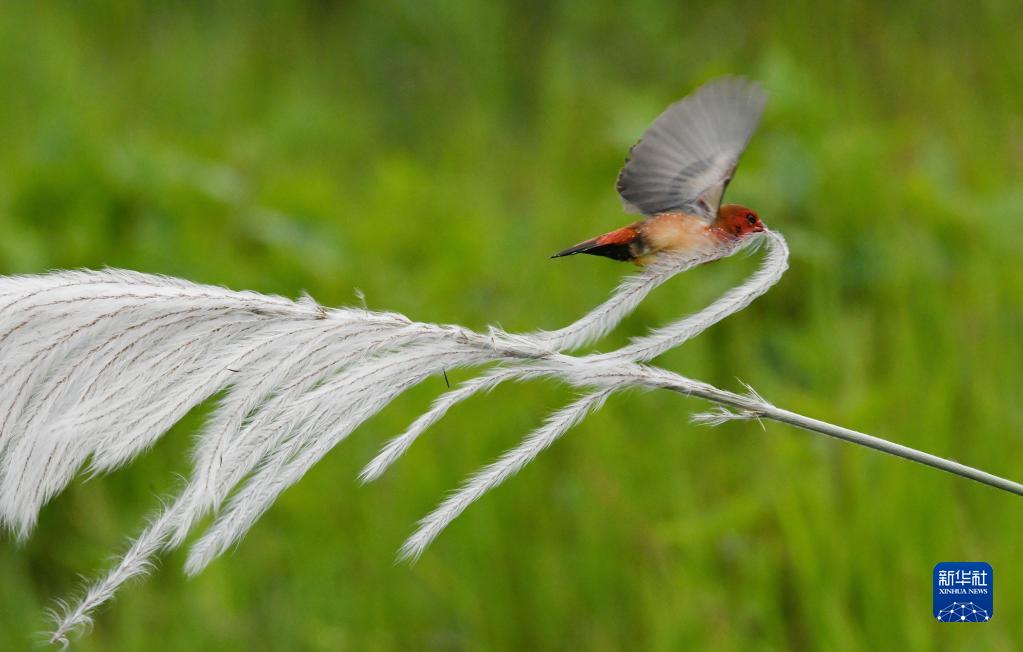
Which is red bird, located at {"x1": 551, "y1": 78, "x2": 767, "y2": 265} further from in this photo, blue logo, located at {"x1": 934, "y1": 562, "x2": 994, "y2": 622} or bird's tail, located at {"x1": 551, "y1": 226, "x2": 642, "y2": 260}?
blue logo, located at {"x1": 934, "y1": 562, "x2": 994, "y2": 622}

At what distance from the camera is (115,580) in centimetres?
67

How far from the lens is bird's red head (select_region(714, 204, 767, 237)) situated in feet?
2.79

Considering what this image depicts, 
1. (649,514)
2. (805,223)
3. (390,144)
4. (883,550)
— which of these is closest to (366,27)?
(390,144)

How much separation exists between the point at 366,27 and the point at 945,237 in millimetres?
3434

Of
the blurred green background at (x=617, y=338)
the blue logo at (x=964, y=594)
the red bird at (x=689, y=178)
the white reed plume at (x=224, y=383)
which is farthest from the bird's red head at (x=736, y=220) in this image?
the blurred green background at (x=617, y=338)

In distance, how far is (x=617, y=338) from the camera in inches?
104

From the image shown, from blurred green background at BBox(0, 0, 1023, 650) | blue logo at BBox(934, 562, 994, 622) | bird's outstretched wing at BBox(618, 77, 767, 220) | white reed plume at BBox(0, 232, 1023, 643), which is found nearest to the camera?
white reed plume at BBox(0, 232, 1023, 643)

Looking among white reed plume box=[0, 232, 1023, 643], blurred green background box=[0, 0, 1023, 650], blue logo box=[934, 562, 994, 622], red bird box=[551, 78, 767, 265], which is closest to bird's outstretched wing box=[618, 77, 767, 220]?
red bird box=[551, 78, 767, 265]

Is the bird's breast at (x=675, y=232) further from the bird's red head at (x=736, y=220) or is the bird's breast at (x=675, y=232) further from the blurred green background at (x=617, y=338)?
the blurred green background at (x=617, y=338)

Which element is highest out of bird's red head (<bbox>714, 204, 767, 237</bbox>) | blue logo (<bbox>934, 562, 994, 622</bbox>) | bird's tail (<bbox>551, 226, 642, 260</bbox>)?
bird's red head (<bbox>714, 204, 767, 237</bbox>)

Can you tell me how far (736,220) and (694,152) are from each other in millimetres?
63

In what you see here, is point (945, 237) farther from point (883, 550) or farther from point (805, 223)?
point (883, 550)

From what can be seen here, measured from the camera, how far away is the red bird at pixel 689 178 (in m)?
0.83

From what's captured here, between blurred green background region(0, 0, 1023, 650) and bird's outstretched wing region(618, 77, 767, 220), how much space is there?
919 millimetres
